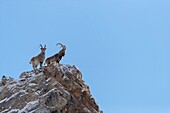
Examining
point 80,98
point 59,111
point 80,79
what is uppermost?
point 80,79

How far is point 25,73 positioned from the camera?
3584cm

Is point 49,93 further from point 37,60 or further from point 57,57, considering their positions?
point 57,57

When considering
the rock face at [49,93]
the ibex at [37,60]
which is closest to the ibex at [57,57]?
the ibex at [37,60]

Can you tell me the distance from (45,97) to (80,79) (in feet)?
23.5

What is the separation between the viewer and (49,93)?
2978 cm

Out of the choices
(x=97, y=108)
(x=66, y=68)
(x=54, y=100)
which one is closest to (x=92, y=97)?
(x=97, y=108)

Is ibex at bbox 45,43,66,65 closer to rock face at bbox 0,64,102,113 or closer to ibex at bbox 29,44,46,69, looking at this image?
ibex at bbox 29,44,46,69

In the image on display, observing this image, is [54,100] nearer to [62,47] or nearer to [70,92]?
[70,92]

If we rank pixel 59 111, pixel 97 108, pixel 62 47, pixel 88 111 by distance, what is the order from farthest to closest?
pixel 62 47 < pixel 97 108 < pixel 88 111 < pixel 59 111

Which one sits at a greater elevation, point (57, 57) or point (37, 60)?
point (57, 57)

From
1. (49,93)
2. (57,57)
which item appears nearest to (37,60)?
(57,57)

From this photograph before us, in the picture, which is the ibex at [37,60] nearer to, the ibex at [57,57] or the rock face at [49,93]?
the ibex at [57,57]

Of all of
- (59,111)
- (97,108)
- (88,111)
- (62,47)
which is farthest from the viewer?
(62,47)

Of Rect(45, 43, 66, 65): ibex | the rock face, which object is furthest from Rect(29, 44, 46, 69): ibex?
the rock face
